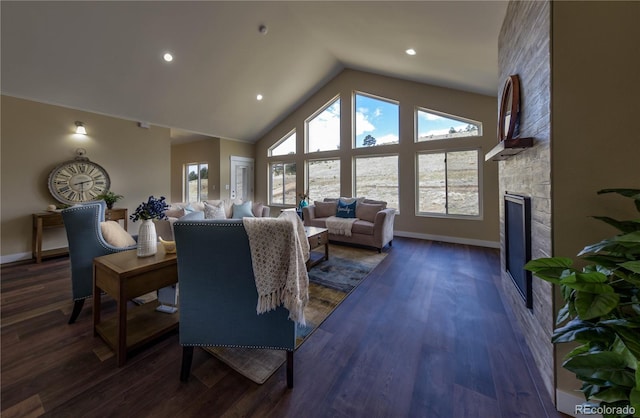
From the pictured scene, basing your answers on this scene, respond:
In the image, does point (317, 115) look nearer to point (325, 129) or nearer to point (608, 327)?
point (325, 129)

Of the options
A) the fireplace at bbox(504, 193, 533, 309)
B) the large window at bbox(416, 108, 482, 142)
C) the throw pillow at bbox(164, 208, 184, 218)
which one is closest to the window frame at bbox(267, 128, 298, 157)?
the large window at bbox(416, 108, 482, 142)

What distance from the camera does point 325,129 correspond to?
653 cm

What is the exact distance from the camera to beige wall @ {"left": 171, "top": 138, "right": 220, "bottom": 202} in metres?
6.70

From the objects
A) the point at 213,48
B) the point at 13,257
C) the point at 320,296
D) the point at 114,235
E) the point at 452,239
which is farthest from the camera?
the point at 452,239

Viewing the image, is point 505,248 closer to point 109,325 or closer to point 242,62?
point 109,325

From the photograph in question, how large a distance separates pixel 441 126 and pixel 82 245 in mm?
5772

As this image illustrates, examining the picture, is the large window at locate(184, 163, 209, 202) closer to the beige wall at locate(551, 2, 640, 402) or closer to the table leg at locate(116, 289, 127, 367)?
the table leg at locate(116, 289, 127, 367)

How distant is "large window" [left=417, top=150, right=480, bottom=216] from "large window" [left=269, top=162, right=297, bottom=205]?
3586 mm

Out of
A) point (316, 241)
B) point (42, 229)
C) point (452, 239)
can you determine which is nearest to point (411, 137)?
A: point (452, 239)

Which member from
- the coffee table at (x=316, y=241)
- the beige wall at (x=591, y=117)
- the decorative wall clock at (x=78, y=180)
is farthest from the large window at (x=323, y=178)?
the beige wall at (x=591, y=117)

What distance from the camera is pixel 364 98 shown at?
5.87 meters

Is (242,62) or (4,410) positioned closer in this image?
(4,410)

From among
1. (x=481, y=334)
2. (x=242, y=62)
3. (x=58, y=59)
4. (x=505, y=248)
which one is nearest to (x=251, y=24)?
(x=242, y=62)

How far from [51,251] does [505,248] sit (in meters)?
6.57
